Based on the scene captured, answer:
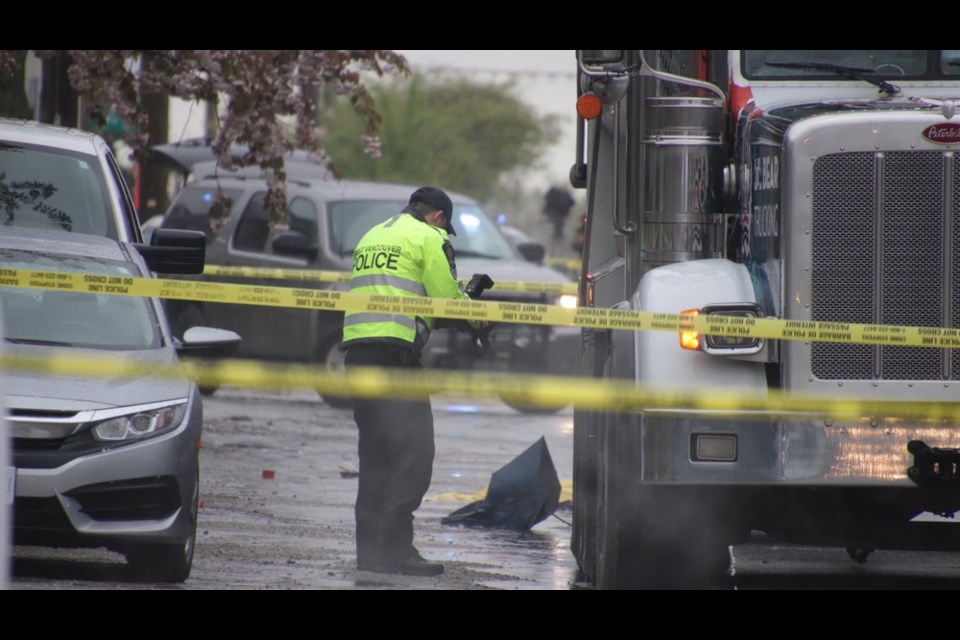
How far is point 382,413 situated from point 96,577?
1.55 meters

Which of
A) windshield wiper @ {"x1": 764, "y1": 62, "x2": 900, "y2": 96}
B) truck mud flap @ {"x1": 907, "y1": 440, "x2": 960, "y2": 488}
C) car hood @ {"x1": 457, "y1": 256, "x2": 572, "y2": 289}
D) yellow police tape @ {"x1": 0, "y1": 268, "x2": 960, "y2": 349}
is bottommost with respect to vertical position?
truck mud flap @ {"x1": 907, "y1": 440, "x2": 960, "y2": 488}

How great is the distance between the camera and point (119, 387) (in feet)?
24.2

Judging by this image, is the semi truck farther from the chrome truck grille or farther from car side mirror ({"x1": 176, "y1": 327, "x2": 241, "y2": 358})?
car side mirror ({"x1": 176, "y1": 327, "x2": 241, "y2": 358})

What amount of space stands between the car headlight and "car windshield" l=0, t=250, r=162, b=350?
51 cm

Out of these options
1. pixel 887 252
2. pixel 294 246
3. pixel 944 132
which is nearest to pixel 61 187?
pixel 887 252

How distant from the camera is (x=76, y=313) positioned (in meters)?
8.00

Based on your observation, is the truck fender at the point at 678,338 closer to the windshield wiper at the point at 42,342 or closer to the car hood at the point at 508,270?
the windshield wiper at the point at 42,342

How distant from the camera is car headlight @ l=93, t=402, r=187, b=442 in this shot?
23.7 feet

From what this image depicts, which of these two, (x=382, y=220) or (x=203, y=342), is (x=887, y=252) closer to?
(x=203, y=342)

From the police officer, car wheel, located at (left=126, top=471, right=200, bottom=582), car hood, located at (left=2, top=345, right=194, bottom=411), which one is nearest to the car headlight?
car hood, located at (left=2, top=345, right=194, bottom=411)

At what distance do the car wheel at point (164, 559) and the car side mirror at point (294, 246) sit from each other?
25.7 ft

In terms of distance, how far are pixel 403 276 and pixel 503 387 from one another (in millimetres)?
1134

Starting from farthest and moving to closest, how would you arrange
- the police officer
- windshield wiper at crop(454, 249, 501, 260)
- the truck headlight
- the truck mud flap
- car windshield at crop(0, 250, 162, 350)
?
1. windshield wiper at crop(454, 249, 501, 260)
2. the police officer
3. car windshield at crop(0, 250, 162, 350)
4. the truck headlight
5. the truck mud flap
